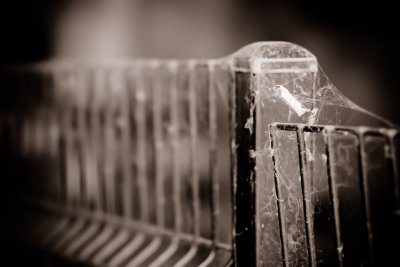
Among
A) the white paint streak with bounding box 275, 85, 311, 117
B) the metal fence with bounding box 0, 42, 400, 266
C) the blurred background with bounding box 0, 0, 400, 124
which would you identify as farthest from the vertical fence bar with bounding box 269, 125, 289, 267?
the blurred background with bounding box 0, 0, 400, 124

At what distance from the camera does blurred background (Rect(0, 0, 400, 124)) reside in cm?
323

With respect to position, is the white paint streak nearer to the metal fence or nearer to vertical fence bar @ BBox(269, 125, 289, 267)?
the metal fence

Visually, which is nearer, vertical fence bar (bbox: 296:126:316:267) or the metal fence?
vertical fence bar (bbox: 296:126:316:267)

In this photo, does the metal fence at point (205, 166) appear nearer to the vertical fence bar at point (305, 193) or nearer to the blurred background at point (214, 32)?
the vertical fence bar at point (305, 193)

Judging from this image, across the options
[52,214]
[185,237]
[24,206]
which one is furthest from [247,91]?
[24,206]

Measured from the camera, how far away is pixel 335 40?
135 inches

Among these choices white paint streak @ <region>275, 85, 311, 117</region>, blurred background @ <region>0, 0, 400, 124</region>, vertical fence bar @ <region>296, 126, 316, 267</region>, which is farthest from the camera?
blurred background @ <region>0, 0, 400, 124</region>

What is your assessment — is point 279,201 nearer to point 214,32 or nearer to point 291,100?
point 291,100

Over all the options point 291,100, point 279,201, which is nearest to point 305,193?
point 279,201

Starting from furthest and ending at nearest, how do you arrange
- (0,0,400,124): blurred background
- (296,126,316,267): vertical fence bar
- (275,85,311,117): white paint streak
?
(0,0,400,124): blurred background < (275,85,311,117): white paint streak < (296,126,316,267): vertical fence bar

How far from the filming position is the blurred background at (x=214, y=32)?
3.23 m

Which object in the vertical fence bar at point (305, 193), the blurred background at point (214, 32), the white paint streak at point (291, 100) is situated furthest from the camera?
the blurred background at point (214, 32)

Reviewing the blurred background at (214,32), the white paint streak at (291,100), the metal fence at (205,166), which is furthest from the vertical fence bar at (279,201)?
the blurred background at (214,32)

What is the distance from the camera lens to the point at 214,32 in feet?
14.2
